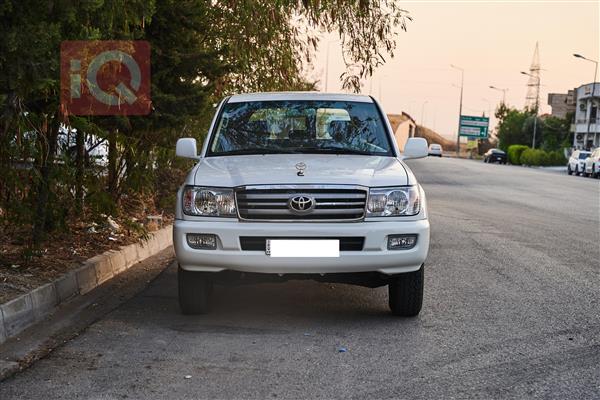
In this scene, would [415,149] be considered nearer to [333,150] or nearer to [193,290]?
[333,150]

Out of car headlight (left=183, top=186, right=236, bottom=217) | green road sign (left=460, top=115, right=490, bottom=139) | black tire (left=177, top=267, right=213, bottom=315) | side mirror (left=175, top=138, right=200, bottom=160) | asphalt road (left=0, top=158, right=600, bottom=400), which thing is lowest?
green road sign (left=460, top=115, right=490, bottom=139)

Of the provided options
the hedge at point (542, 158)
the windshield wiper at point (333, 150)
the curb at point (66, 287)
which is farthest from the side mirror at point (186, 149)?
the hedge at point (542, 158)

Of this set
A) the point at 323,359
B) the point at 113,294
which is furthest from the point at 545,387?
the point at 113,294

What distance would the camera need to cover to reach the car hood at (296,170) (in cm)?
605

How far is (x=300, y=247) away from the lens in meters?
5.87

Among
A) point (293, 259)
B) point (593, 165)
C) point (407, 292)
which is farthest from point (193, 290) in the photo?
point (593, 165)

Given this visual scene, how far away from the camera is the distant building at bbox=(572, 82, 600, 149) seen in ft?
279

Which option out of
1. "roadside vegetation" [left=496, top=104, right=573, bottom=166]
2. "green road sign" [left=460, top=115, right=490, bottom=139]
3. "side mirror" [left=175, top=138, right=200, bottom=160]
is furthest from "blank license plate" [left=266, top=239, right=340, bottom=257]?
"green road sign" [left=460, top=115, right=490, bottom=139]

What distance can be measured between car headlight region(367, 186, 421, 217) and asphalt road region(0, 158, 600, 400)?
0.85 m

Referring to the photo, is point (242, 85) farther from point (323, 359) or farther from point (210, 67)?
point (323, 359)

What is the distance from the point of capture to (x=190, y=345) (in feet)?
18.2

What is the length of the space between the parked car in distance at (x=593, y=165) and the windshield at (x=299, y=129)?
138ft

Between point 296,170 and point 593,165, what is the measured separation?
44.3 meters

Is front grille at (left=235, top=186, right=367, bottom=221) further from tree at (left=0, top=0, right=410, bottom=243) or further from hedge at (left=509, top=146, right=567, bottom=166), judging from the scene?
hedge at (left=509, top=146, right=567, bottom=166)
